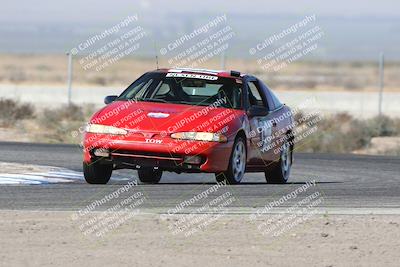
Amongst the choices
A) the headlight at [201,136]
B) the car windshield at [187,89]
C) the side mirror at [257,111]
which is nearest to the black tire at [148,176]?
the car windshield at [187,89]

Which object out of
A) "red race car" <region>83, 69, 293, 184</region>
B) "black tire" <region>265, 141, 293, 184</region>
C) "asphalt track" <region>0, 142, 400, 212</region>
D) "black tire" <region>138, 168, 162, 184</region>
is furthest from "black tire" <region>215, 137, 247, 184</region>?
"black tire" <region>138, 168, 162, 184</region>

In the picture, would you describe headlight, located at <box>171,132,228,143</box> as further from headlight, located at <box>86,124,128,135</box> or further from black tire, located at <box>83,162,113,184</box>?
black tire, located at <box>83,162,113,184</box>

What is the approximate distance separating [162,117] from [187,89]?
1402 mm

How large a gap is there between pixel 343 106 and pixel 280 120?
94.7 feet

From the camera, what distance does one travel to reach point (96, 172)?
47.4 feet

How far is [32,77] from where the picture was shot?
78.3 metres

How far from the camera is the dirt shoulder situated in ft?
30.1

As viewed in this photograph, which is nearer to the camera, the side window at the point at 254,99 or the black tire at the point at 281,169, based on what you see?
the side window at the point at 254,99

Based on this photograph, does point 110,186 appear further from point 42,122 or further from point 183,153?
point 42,122

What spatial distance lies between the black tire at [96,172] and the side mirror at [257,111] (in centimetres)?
188

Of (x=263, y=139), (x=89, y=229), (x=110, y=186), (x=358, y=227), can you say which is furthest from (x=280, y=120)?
(x=89, y=229)

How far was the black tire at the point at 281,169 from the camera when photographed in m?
16.2

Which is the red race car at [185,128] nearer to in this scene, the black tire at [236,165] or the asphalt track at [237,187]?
the black tire at [236,165]

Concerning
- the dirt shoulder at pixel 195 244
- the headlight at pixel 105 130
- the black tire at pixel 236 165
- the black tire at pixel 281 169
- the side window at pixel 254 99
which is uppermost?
the dirt shoulder at pixel 195 244
